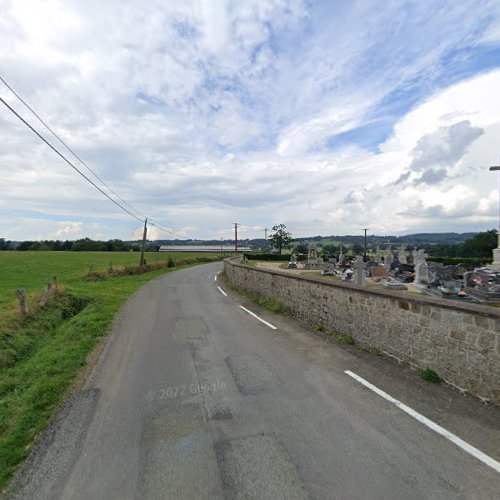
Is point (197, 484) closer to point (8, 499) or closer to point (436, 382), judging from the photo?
point (8, 499)

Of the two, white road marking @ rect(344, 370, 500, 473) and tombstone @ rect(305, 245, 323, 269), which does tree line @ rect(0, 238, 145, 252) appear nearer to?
tombstone @ rect(305, 245, 323, 269)

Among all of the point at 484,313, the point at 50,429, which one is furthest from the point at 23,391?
the point at 484,313

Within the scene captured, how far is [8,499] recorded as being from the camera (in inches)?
113

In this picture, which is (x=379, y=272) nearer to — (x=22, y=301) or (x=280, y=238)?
(x=22, y=301)

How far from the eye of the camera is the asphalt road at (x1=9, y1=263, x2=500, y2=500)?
2912mm

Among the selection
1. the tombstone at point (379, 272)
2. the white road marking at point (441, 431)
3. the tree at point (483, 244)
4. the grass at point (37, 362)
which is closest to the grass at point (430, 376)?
the white road marking at point (441, 431)

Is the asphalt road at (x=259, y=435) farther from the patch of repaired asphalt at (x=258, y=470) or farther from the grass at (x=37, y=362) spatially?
the grass at (x=37, y=362)

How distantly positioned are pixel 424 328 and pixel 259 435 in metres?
3.50

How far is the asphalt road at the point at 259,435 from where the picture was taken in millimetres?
2912

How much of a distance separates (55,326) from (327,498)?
11.3 metres

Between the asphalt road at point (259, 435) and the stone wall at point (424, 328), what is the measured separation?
35 centimetres

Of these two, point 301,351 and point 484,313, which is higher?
point 484,313

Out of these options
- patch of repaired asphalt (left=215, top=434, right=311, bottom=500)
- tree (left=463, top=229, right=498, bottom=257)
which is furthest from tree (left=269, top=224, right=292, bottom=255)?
patch of repaired asphalt (left=215, top=434, right=311, bottom=500)

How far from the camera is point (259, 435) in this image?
3.68 meters
